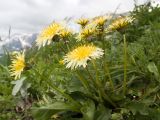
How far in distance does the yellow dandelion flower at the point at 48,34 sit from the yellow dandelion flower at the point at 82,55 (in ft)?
0.85

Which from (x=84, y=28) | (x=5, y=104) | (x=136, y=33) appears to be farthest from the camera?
(x=136, y=33)

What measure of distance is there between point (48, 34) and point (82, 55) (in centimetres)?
44

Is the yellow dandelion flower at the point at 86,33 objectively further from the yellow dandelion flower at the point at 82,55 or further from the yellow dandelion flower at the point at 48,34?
the yellow dandelion flower at the point at 82,55

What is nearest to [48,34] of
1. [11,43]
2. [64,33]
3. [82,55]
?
[64,33]

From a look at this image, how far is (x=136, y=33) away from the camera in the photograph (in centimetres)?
589

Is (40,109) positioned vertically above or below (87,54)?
below

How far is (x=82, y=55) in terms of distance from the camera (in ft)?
8.65

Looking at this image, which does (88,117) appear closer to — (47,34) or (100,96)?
(100,96)

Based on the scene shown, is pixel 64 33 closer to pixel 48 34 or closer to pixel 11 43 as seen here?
pixel 48 34

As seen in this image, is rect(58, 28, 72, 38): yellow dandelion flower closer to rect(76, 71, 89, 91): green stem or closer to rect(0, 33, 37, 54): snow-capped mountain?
rect(76, 71, 89, 91): green stem

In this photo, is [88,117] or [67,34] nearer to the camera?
[88,117]

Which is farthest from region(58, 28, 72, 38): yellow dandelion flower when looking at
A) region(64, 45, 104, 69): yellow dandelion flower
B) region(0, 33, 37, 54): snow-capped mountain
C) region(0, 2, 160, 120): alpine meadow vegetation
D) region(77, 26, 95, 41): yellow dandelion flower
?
region(0, 33, 37, 54): snow-capped mountain

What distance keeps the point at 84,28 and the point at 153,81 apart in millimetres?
657

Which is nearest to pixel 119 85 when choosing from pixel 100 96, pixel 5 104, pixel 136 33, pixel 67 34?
pixel 100 96
